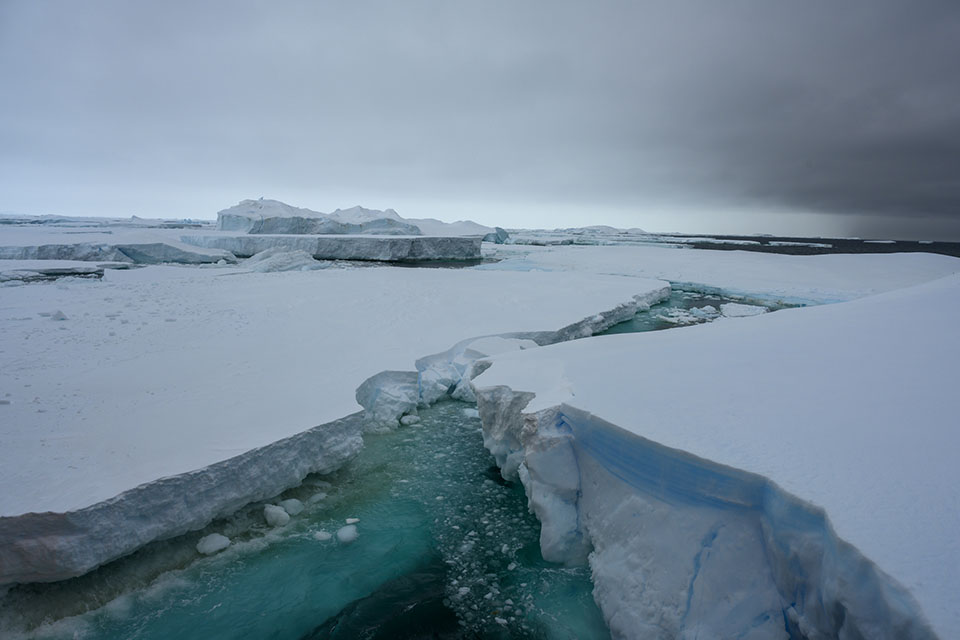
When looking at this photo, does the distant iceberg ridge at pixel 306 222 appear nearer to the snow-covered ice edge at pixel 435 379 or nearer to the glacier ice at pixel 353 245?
the glacier ice at pixel 353 245

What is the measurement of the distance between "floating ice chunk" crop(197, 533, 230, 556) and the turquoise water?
0.05 meters

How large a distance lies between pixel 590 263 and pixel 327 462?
1528 cm

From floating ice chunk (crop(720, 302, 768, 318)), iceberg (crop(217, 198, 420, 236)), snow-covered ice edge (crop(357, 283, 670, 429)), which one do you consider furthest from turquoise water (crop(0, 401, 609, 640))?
iceberg (crop(217, 198, 420, 236))

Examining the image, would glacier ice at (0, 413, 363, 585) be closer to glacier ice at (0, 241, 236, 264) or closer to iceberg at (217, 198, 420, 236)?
glacier ice at (0, 241, 236, 264)

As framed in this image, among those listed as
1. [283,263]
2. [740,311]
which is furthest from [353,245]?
[740,311]

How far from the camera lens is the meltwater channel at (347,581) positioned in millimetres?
2340

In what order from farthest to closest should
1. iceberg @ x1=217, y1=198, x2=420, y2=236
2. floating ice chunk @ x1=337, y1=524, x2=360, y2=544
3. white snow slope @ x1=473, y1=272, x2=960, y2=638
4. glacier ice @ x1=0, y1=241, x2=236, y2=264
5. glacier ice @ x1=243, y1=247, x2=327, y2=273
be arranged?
iceberg @ x1=217, y1=198, x2=420, y2=236
glacier ice @ x1=0, y1=241, x2=236, y2=264
glacier ice @ x1=243, y1=247, x2=327, y2=273
floating ice chunk @ x1=337, y1=524, x2=360, y2=544
white snow slope @ x1=473, y1=272, x2=960, y2=638

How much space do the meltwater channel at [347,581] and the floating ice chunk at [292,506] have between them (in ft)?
0.14

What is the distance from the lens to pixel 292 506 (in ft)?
10.5

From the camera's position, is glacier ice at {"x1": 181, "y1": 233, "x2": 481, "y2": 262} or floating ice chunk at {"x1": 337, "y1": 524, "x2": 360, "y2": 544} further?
glacier ice at {"x1": 181, "y1": 233, "x2": 481, "y2": 262}

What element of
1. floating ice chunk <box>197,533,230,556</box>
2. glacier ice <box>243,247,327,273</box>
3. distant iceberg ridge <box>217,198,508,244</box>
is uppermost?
distant iceberg ridge <box>217,198,508,244</box>

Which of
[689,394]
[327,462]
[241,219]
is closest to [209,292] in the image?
[327,462]

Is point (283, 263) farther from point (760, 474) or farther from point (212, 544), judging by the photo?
point (760, 474)

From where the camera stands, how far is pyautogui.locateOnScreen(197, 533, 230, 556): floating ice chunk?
278 centimetres
